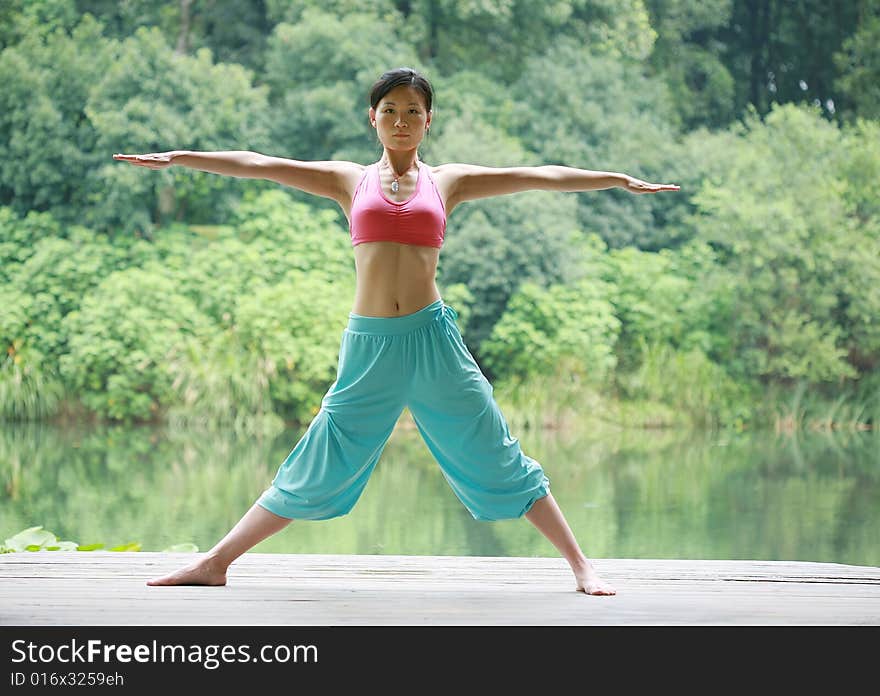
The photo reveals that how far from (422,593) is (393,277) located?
2.19ft

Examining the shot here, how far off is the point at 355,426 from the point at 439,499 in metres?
4.98

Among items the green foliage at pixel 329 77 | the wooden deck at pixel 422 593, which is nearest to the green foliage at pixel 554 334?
the green foliage at pixel 329 77

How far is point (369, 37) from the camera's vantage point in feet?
35.8

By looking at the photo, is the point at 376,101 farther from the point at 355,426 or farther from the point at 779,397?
the point at 779,397

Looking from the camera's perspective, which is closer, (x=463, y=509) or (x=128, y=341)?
(x=463, y=509)

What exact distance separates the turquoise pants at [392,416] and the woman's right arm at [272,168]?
30 centimetres

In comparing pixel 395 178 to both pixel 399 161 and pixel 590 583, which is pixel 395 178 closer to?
pixel 399 161

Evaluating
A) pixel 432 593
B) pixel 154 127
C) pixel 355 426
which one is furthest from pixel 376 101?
A: pixel 154 127

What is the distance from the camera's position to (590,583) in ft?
8.00

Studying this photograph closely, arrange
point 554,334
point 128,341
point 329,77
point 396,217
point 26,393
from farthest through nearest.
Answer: point 329,77, point 554,334, point 26,393, point 128,341, point 396,217

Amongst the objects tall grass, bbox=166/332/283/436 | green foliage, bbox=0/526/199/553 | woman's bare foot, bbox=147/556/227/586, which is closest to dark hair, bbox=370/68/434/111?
woman's bare foot, bbox=147/556/227/586

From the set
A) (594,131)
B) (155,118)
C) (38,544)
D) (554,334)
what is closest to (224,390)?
(155,118)

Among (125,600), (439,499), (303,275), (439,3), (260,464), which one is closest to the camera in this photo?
(125,600)

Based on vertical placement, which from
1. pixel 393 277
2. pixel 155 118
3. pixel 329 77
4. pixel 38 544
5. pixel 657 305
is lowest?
pixel 38 544
